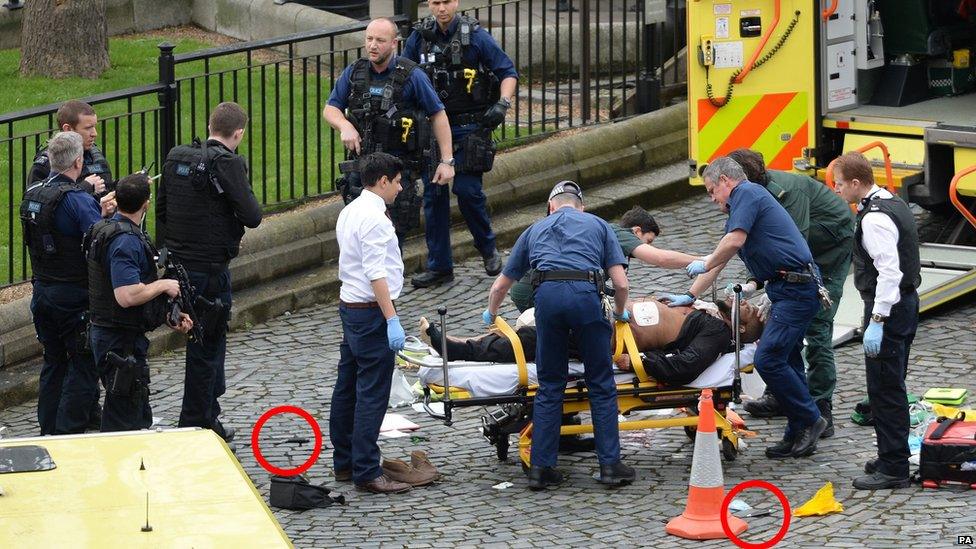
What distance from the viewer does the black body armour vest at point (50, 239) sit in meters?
8.30

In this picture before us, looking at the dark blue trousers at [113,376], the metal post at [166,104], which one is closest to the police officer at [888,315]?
the dark blue trousers at [113,376]

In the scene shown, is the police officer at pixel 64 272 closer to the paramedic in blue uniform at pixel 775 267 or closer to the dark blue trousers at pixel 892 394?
the paramedic in blue uniform at pixel 775 267

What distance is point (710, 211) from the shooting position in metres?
13.1

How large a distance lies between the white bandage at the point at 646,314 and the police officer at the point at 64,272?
281 centimetres

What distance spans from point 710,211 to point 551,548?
6.19 meters

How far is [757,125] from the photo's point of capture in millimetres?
11414

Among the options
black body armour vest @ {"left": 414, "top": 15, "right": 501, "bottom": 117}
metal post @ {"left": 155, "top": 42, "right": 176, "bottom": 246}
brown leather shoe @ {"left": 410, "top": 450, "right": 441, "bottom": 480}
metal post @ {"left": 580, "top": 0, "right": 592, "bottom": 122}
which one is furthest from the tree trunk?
brown leather shoe @ {"left": 410, "top": 450, "right": 441, "bottom": 480}

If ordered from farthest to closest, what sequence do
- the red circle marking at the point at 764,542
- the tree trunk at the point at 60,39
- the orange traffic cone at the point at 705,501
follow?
the tree trunk at the point at 60,39 < the orange traffic cone at the point at 705,501 < the red circle marking at the point at 764,542

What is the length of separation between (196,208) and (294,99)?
15.3 ft

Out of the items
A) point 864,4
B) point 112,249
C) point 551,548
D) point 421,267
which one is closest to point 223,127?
point 112,249

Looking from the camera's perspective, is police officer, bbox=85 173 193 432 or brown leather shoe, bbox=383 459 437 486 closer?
police officer, bbox=85 173 193 432

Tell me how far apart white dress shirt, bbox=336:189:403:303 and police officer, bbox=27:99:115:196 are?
1537mm

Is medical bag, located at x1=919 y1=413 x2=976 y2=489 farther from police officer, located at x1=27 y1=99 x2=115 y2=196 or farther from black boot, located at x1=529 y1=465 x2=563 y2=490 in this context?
police officer, located at x1=27 y1=99 x2=115 y2=196

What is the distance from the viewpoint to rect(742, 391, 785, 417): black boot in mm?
9094
